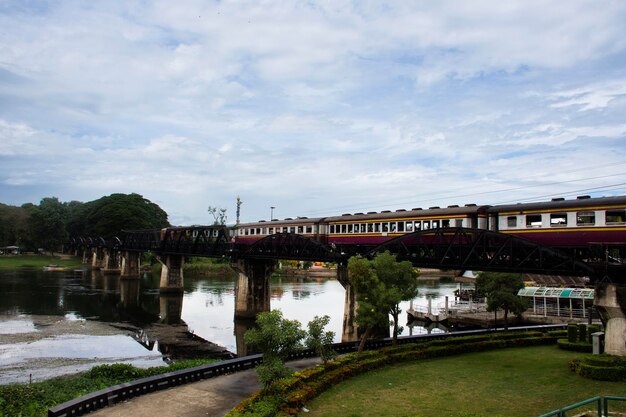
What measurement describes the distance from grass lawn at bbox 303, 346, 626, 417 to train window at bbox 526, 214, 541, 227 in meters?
9.27

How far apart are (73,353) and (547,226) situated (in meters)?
37.6

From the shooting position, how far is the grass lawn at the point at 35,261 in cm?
12312

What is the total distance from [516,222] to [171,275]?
6561 centimetres

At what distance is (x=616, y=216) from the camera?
29297mm

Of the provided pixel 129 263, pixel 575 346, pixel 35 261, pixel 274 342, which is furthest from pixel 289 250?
pixel 35 261

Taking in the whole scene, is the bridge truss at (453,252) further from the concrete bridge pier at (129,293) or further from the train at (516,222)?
the concrete bridge pier at (129,293)

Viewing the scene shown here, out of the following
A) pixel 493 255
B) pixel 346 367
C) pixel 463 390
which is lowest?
pixel 463 390

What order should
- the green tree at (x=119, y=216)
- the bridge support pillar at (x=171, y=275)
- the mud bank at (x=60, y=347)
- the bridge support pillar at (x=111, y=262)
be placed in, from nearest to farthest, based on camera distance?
the mud bank at (x=60, y=347) → the bridge support pillar at (x=171, y=275) → the bridge support pillar at (x=111, y=262) → the green tree at (x=119, y=216)

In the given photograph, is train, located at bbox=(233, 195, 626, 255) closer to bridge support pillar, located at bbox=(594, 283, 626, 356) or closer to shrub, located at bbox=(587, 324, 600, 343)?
bridge support pillar, located at bbox=(594, 283, 626, 356)

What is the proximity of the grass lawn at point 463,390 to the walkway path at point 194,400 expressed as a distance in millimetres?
3395

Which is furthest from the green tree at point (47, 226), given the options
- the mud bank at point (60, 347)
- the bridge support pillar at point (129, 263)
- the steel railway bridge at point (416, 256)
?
the mud bank at point (60, 347)

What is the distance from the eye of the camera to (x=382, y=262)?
29453 mm

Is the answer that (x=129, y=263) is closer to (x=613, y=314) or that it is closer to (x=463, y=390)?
(x=463, y=390)

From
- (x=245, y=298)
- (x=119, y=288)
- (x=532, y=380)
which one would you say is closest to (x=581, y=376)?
(x=532, y=380)
